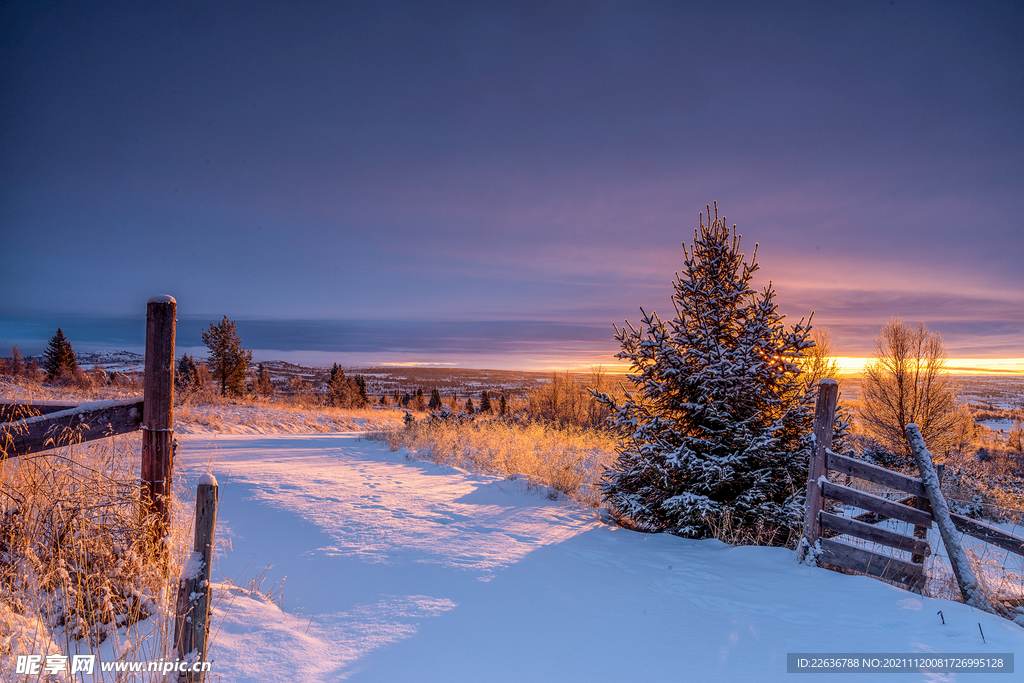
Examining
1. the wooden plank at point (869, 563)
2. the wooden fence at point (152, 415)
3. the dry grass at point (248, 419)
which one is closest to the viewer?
the wooden fence at point (152, 415)

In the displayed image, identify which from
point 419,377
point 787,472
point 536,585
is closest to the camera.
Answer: point 536,585

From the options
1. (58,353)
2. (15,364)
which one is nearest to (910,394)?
(15,364)

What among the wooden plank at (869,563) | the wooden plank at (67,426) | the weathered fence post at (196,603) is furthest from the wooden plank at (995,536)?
the wooden plank at (67,426)

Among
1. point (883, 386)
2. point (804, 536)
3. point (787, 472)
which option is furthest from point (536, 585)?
point (883, 386)

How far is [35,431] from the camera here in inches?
128

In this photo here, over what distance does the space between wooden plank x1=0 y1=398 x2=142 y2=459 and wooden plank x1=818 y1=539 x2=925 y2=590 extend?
261 inches

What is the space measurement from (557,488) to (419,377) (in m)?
147

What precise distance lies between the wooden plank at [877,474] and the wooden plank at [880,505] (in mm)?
Answer: 182

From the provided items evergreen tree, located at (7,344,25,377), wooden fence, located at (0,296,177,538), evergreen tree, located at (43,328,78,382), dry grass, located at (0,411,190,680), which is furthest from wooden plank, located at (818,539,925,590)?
evergreen tree, located at (43,328,78,382)

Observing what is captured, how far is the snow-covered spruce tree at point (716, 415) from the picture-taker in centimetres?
649

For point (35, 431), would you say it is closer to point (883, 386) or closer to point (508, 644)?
point (508, 644)

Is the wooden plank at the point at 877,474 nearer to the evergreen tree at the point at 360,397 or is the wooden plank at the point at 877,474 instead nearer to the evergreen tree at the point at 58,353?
the evergreen tree at the point at 360,397

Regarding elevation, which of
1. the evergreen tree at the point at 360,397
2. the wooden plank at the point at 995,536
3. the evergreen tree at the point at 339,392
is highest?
the wooden plank at the point at 995,536

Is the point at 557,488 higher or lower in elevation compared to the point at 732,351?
lower
